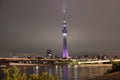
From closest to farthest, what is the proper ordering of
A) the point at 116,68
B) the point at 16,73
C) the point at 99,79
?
the point at 16,73, the point at 99,79, the point at 116,68

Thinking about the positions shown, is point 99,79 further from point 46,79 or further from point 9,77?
point 9,77

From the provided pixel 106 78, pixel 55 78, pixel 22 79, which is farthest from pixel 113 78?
pixel 22 79

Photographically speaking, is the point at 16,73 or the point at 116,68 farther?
the point at 116,68

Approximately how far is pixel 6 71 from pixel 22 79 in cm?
62

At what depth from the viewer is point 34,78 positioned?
13461mm

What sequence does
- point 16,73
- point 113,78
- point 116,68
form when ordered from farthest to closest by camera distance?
point 116,68 < point 113,78 < point 16,73

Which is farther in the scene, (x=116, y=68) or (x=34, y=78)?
(x=116, y=68)

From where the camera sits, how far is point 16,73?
43.0 feet

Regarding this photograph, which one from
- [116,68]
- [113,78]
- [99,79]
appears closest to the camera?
[113,78]

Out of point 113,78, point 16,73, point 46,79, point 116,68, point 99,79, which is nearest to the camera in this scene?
point 16,73

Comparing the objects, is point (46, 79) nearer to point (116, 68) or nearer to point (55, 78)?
point (55, 78)

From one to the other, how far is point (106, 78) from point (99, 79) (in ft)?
3.31

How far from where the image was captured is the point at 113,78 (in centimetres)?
2311

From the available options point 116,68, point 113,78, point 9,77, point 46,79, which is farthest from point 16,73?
point 116,68
